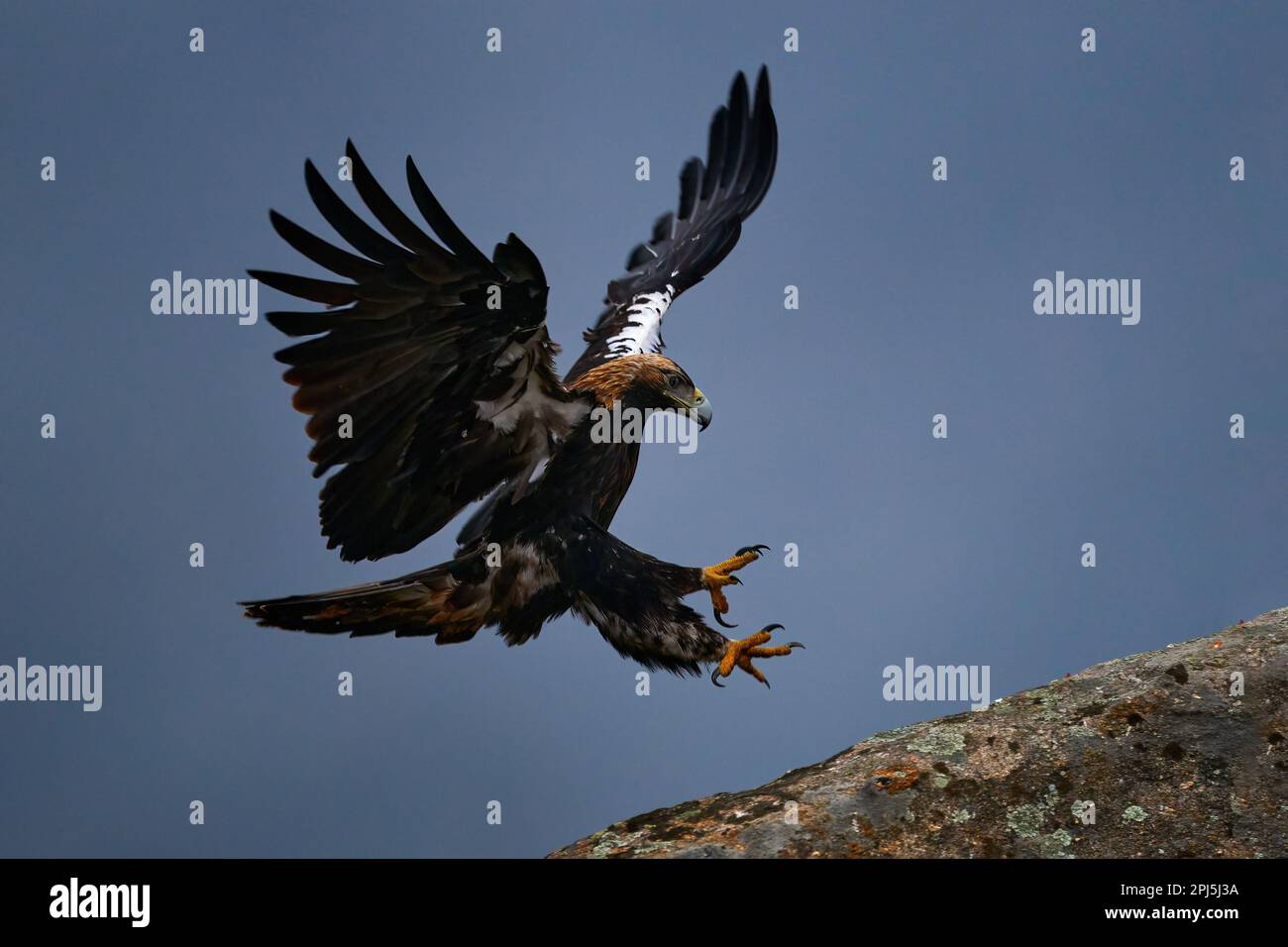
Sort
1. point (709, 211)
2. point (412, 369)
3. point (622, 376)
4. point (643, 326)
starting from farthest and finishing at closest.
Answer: point (709, 211) → point (643, 326) → point (622, 376) → point (412, 369)

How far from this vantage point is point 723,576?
6.46 m

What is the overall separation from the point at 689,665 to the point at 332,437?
2286mm

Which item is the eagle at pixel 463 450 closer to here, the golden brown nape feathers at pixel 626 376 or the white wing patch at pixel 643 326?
the golden brown nape feathers at pixel 626 376

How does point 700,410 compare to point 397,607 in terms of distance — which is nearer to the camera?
point 397,607

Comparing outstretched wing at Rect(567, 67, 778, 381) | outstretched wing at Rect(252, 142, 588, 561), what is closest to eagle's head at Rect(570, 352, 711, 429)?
outstretched wing at Rect(252, 142, 588, 561)

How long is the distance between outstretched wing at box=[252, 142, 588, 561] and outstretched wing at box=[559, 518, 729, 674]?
25.0 inches

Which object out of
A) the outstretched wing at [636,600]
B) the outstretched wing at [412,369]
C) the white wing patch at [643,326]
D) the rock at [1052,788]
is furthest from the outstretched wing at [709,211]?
the rock at [1052,788]

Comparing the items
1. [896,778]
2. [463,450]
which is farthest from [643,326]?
[896,778]

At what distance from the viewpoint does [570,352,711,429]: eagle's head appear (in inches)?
289

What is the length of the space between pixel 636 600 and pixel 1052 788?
2500 millimetres

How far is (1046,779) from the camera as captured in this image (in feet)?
15.4

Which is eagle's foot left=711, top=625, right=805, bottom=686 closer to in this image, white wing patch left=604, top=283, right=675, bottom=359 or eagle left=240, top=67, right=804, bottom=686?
eagle left=240, top=67, right=804, bottom=686

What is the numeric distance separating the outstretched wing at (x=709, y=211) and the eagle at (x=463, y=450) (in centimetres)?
235

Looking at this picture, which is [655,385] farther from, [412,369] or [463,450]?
[412,369]
